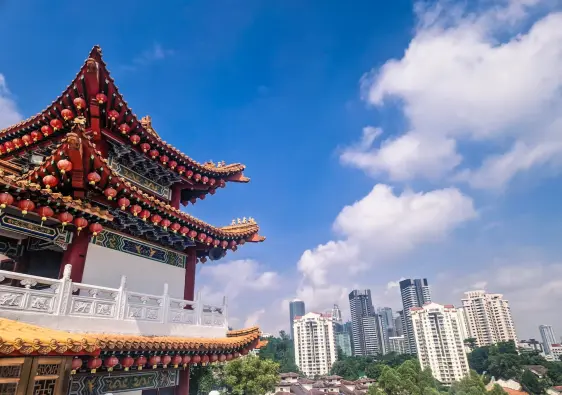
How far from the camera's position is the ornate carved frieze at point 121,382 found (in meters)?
8.00

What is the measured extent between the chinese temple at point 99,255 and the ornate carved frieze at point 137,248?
0.03 metres

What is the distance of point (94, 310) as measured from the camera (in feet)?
26.7

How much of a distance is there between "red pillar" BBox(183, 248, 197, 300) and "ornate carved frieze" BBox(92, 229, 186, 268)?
19 cm

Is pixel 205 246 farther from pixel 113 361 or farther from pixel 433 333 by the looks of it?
pixel 433 333

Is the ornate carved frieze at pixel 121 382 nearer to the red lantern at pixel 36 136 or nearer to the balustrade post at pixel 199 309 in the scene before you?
the balustrade post at pixel 199 309

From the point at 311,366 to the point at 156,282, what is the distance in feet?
415

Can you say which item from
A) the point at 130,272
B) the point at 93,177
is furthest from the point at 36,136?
the point at 130,272

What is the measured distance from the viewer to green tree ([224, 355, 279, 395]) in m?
28.4

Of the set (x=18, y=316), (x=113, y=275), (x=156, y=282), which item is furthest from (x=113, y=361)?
(x=156, y=282)

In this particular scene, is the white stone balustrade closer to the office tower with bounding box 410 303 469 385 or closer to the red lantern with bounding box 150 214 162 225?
the red lantern with bounding box 150 214 162 225

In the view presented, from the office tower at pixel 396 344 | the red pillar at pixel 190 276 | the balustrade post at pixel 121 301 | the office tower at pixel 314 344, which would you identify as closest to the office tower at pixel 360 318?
the office tower at pixel 396 344

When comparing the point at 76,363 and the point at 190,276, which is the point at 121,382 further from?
the point at 190,276

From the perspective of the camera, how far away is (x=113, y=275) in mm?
9758

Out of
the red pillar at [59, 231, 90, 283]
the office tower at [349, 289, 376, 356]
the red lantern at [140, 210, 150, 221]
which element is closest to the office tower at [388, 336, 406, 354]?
the office tower at [349, 289, 376, 356]
